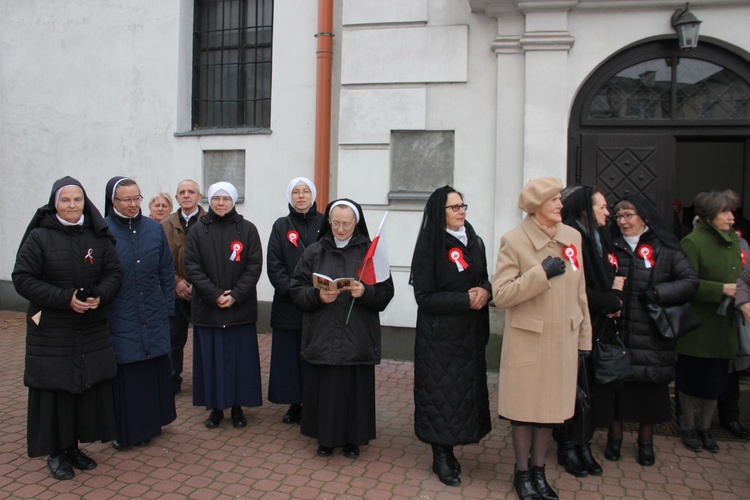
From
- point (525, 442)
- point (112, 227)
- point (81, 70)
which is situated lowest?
point (525, 442)

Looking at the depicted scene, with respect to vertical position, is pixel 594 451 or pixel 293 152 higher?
pixel 293 152

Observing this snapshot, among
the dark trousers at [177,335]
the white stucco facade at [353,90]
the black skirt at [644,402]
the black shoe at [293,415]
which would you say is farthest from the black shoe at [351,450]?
the white stucco facade at [353,90]

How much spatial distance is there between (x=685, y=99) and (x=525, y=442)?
14.1 feet

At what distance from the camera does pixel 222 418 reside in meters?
5.24

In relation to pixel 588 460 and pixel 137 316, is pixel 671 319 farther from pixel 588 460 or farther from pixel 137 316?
pixel 137 316

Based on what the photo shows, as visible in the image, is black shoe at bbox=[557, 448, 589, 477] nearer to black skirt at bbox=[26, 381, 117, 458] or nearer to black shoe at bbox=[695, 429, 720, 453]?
black shoe at bbox=[695, 429, 720, 453]

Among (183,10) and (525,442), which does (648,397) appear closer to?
(525,442)

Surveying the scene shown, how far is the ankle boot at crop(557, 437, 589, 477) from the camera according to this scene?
13.9 feet

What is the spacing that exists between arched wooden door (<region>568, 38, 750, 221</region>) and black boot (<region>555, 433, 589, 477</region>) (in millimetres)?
3009

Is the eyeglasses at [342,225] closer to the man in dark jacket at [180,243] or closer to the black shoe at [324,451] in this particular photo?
the black shoe at [324,451]

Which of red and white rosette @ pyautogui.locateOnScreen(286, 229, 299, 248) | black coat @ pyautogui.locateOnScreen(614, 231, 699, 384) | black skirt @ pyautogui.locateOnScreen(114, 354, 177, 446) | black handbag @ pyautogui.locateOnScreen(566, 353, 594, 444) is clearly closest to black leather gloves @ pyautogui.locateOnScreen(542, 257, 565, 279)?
black handbag @ pyautogui.locateOnScreen(566, 353, 594, 444)

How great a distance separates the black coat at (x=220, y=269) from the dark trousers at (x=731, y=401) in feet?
12.7

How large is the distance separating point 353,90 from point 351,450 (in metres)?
4.11

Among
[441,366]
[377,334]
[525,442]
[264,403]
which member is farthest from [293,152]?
[525,442]
